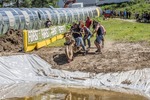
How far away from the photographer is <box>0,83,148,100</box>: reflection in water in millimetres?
14297

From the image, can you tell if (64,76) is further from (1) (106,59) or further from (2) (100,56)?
(2) (100,56)

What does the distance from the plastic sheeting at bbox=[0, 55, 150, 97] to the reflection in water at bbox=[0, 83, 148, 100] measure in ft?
2.03

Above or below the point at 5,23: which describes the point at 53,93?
below

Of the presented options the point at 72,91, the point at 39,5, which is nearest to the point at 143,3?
the point at 39,5

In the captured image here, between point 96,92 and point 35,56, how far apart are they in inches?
240

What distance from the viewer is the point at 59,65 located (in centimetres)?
1897

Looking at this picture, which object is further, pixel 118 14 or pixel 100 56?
A: pixel 118 14

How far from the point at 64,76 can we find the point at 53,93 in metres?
2.41

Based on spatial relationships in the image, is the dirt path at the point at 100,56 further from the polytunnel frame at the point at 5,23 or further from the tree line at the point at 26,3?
the tree line at the point at 26,3

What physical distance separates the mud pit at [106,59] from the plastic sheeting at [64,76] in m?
0.60

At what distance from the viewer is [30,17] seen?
107ft

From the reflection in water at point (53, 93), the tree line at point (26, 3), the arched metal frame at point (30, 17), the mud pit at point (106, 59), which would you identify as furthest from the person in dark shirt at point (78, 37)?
the tree line at point (26, 3)

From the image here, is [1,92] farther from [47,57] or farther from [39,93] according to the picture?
[47,57]

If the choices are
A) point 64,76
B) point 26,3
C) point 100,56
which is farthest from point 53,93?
point 26,3
